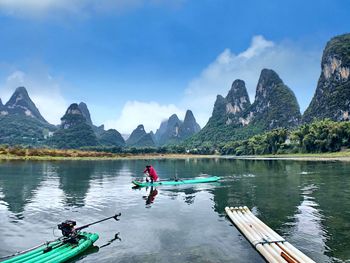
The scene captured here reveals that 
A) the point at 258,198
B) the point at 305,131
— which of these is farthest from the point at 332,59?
the point at 258,198

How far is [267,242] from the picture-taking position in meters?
14.3

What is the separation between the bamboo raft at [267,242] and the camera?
40.1 feet

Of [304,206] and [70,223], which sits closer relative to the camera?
[70,223]

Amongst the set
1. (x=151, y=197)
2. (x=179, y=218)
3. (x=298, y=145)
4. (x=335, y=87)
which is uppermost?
(x=335, y=87)

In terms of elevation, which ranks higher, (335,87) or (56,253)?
(335,87)

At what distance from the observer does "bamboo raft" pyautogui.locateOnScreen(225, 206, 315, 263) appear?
12219mm

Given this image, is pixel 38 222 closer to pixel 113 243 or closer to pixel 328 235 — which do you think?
pixel 113 243

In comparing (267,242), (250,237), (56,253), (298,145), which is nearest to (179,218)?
(250,237)

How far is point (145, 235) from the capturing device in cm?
1731

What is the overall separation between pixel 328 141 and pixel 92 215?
93.4 meters

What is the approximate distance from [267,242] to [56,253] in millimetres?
9197

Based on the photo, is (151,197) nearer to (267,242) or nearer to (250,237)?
(250,237)

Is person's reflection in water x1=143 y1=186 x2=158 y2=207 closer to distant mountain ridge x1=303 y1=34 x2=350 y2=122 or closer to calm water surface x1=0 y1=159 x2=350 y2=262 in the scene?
calm water surface x1=0 y1=159 x2=350 y2=262

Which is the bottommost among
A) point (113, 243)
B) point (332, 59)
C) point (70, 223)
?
point (113, 243)
